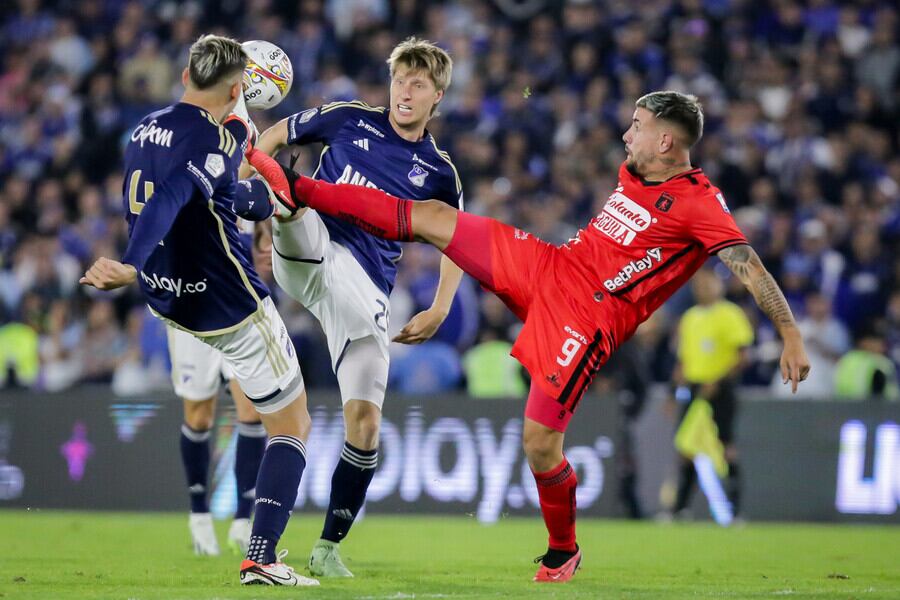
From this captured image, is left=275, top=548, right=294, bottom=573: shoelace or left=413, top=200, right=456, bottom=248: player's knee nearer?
left=275, top=548, right=294, bottom=573: shoelace

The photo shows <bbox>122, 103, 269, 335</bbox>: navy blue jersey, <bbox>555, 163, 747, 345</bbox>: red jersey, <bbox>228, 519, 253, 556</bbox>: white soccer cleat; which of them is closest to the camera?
<bbox>122, 103, 269, 335</bbox>: navy blue jersey

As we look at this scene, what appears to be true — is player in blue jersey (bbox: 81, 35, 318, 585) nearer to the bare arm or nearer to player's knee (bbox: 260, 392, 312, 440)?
player's knee (bbox: 260, 392, 312, 440)

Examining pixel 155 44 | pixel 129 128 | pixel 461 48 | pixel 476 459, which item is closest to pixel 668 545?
pixel 476 459

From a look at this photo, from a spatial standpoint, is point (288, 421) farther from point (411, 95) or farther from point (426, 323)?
point (411, 95)

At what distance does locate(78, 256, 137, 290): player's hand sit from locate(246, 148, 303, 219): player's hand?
111 centimetres

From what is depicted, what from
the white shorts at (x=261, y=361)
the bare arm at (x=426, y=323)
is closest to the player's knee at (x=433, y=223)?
the bare arm at (x=426, y=323)

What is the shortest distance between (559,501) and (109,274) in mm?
2485

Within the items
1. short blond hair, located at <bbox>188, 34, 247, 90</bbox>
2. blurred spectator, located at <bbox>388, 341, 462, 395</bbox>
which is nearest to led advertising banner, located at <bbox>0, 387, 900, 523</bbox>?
blurred spectator, located at <bbox>388, 341, 462, 395</bbox>

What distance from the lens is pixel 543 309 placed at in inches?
261

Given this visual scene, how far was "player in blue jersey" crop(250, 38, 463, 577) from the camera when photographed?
6.87m

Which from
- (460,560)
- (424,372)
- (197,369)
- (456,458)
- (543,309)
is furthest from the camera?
(424,372)

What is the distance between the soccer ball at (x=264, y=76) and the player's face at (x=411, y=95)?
0.77 m

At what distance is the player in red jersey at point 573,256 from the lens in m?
6.50

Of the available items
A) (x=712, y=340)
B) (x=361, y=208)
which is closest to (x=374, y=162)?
(x=361, y=208)
